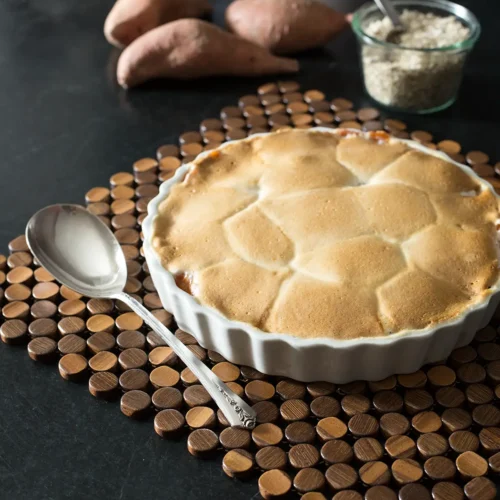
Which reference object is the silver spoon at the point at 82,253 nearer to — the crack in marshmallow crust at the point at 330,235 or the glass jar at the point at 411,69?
the crack in marshmallow crust at the point at 330,235

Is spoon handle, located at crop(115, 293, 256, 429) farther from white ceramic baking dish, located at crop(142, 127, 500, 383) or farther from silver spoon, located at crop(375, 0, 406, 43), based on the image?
silver spoon, located at crop(375, 0, 406, 43)

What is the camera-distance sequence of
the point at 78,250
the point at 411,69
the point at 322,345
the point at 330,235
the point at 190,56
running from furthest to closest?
the point at 190,56
the point at 411,69
the point at 78,250
the point at 330,235
the point at 322,345

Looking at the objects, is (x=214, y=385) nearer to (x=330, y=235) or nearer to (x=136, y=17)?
(x=330, y=235)

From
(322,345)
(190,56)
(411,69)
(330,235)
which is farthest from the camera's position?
(190,56)

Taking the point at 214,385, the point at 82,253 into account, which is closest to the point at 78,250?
the point at 82,253

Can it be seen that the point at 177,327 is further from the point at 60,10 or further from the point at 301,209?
the point at 60,10

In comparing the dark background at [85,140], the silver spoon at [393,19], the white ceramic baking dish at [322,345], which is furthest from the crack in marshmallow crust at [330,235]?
the silver spoon at [393,19]

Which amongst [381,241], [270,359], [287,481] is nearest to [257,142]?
[381,241]
